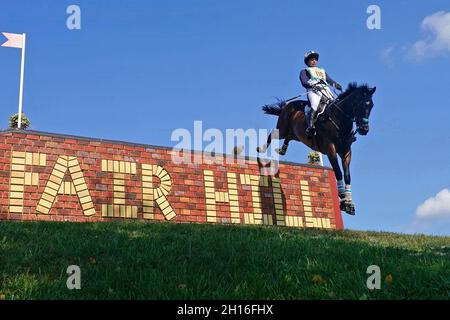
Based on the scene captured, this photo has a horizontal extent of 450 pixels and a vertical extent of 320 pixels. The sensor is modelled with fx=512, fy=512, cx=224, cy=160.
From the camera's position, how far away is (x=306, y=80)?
581 inches

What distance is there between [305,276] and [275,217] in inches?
399

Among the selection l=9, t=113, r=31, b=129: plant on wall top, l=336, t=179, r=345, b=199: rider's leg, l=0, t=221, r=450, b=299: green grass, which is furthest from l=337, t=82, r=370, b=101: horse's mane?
l=9, t=113, r=31, b=129: plant on wall top

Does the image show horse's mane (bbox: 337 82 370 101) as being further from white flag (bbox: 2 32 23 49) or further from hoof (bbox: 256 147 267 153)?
white flag (bbox: 2 32 23 49)

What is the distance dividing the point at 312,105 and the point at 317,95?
1.32 ft

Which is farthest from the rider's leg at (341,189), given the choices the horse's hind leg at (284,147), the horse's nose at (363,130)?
the horse's hind leg at (284,147)

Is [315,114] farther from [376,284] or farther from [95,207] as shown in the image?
[376,284]

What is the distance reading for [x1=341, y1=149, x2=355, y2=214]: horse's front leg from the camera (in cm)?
1385

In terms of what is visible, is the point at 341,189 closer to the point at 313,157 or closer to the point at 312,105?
the point at 312,105

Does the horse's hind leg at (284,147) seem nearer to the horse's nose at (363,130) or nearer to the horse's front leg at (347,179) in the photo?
the horse's front leg at (347,179)

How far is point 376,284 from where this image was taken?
5867mm

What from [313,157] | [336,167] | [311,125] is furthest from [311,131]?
[313,157]

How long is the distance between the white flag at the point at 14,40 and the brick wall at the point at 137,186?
3819mm
